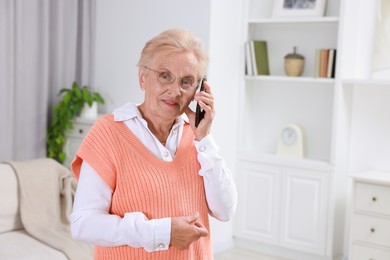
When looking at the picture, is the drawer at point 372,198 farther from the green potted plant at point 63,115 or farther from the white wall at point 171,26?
the green potted plant at point 63,115

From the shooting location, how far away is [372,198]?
359cm

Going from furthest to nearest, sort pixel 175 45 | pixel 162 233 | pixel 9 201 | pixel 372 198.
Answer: pixel 372 198 → pixel 9 201 → pixel 175 45 → pixel 162 233

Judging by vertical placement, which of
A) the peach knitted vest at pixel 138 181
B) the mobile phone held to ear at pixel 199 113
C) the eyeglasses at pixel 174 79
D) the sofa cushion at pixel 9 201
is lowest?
the sofa cushion at pixel 9 201

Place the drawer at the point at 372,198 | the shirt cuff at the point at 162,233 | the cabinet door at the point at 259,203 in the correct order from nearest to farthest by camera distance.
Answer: the shirt cuff at the point at 162,233 → the drawer at the point at 372,198 → the cabinet door at the point at 259,203

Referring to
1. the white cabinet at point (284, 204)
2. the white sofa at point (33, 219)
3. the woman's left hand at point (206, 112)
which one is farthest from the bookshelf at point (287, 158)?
the woman's left hand at point (206, 112)

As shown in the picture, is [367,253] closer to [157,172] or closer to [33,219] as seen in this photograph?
[33,219]

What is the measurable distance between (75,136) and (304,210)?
173 cm

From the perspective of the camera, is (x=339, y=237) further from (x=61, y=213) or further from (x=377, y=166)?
(x=61, y=213)

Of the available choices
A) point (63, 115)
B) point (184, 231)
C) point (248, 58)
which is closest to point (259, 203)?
point (248, 58)

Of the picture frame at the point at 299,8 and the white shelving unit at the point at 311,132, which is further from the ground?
the picture frame at the point at 299,8

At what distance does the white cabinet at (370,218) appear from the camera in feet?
11.7

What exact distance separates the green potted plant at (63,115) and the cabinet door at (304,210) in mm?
1537

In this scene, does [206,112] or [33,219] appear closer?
[206,112]

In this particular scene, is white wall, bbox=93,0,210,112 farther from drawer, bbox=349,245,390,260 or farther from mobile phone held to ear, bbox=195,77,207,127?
mobile phone held to ear, bbox=195,77,207,127
